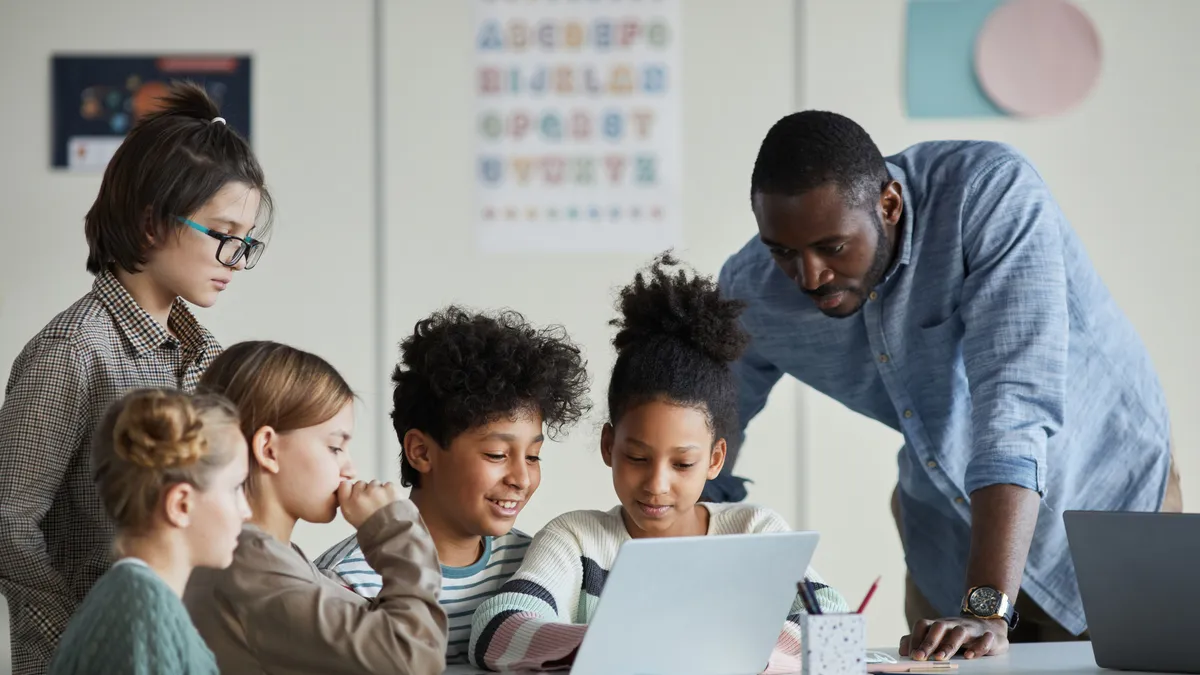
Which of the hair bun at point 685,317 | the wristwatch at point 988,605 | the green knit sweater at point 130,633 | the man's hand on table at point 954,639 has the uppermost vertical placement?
the hair bun at point 685,317

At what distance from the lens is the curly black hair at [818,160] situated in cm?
174

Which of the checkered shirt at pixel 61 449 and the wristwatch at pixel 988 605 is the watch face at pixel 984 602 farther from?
the checkered shirt at pixel 61 449

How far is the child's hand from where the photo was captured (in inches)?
54.9

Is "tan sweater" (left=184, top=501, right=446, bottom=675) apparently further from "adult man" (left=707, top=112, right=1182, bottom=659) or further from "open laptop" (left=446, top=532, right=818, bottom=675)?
"adult man" (left=707, top=112, right=1182, bottom=659)

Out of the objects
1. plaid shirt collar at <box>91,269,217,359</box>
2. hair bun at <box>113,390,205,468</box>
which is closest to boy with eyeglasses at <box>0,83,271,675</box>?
plaid shirt collar at <box>91,269,217,359</box>

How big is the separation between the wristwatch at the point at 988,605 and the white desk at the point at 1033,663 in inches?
1.8

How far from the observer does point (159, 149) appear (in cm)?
162

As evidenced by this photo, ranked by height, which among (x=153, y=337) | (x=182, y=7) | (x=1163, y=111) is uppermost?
(x=182, y=7)

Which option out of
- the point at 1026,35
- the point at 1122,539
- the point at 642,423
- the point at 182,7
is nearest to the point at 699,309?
the point at 642,423

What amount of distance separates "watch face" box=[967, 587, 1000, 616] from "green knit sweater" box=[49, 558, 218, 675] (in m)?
0.89

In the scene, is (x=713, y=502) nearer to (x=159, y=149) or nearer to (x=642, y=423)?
(x=642, y=423)

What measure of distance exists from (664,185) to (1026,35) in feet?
2.96

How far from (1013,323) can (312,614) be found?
0.98m

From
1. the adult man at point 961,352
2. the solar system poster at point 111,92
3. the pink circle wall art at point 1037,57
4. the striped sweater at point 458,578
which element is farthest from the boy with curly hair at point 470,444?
the pink circle wall art at point 1037,57
